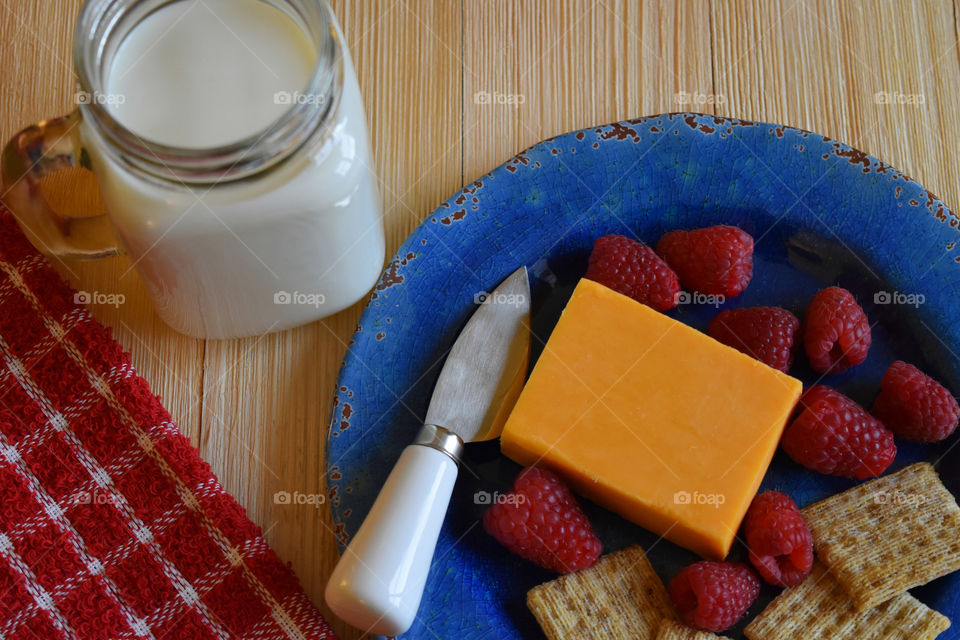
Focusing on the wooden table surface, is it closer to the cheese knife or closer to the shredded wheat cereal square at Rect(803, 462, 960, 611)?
the cheese knife

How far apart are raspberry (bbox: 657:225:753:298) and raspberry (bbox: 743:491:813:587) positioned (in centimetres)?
27

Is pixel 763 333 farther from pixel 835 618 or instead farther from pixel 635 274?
pixel 835 618

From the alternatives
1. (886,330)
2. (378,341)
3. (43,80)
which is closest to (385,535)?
(378,341)

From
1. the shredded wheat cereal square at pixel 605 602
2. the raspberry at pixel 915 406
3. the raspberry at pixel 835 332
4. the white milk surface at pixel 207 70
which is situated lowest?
the shredded wheat cereal square at pixel 605 602

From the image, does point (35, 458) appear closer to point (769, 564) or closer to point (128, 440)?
point (128, 440)

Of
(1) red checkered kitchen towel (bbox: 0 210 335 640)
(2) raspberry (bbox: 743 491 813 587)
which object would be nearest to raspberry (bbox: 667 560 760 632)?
(2) raspberry (bbox: 743 491 813 587)

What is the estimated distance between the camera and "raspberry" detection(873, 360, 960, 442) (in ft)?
3.51

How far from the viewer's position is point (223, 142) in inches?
34.8

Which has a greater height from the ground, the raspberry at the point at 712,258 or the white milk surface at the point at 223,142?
the white milk surface at the point at 223,142

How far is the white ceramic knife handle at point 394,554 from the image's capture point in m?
0.91

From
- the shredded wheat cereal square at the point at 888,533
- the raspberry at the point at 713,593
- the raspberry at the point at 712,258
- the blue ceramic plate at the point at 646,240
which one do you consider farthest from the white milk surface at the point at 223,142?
the shredded wheat cereal square at the point at 888,533

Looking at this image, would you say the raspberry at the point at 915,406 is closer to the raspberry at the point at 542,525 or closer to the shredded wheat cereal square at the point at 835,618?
the shredded wheat cereal square at the point at 835,618

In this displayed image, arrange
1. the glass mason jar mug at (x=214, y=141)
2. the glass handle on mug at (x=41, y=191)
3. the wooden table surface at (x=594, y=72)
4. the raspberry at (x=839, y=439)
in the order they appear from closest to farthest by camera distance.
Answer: the glass mason jar mug at (x=214, y=141)
the glass handle on mug at (x=41, y=191)
the raspberry at (x=839, y=439)
the wooden table surface at (x=594, y=72)

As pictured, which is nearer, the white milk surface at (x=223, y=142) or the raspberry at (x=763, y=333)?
the white milk surface at (x=223, y=142)
